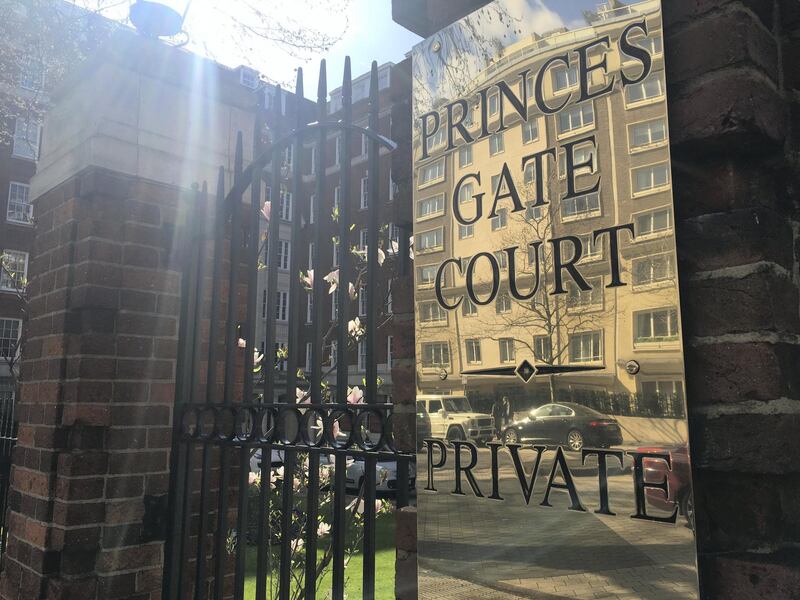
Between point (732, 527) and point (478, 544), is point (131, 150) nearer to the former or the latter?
point (478, 544)

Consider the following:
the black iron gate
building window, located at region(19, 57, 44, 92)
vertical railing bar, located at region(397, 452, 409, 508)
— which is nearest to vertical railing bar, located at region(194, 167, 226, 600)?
the black iron gate

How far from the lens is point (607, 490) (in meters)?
1.14

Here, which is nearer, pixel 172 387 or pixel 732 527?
pixel 732 527

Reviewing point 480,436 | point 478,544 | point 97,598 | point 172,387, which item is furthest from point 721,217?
point 97,598

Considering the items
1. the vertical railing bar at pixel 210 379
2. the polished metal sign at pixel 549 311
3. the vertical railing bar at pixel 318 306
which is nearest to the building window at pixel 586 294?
the polished metal sign at pixel 549 311

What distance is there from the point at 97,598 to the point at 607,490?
2.13 metres

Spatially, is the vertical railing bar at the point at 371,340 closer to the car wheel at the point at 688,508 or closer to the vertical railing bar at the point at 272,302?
the vertical railing bar at the point at 272,302

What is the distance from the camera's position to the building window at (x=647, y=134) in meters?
1.10

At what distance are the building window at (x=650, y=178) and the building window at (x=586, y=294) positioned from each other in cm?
17

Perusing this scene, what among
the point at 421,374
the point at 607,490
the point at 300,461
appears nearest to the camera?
the point at 607,490

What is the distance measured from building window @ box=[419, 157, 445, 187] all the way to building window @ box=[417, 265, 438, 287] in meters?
0.21

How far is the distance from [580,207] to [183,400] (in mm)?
2004

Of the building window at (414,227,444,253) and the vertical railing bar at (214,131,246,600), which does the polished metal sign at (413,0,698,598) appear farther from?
the vertical railing bar at (214,131,246,600)

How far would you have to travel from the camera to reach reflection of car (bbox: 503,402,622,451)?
113 centimetres
